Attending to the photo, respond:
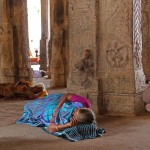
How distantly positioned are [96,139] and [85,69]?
2439 mm

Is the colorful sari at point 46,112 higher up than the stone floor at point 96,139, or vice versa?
the colorful sari at point 46,112

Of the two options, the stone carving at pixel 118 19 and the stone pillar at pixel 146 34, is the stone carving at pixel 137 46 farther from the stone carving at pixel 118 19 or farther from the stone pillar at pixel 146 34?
the stone pillar at pixel 146 34

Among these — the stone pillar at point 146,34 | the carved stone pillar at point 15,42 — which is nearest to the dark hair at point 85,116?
the stone pillar at point 146,34

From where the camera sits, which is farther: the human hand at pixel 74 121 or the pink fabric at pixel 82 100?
the pink fabric at pixel 82 100

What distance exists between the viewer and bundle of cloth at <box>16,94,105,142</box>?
542 cm

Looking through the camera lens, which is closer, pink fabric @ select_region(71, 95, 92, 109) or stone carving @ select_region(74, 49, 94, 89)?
pink fabric @ select_region(71, 95, 92, 109)

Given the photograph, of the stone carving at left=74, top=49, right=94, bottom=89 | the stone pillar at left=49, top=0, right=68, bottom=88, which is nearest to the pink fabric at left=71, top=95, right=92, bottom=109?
the stone carving at left=74, top=49, right=94, bottom=89

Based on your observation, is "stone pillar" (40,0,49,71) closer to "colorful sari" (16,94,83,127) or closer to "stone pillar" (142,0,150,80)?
"stone pillar" (142,0,150,80)

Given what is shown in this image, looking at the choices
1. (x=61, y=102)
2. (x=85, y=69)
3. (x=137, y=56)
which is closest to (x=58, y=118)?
(x=61, y=102)

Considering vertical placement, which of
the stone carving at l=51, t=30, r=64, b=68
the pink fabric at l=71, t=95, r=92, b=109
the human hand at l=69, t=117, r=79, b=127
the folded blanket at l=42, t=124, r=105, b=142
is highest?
the stone carving at l=51, t=30, r=64, b=68

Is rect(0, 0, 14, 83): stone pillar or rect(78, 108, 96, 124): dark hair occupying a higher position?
rect(0, 0, 14, 83): stone pillar

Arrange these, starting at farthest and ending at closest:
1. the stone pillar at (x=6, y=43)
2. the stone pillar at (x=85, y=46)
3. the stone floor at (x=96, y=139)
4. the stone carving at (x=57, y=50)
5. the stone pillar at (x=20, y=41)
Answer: the stone carving at (x=57, y=50) → the stone pillar at (x=6, y=43) → the stone pillar at (x=20, y=41) → the stone pillar at (x=85, y=46) → the stone floor at (x=96, y=139)

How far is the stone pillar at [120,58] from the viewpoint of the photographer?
716 cm

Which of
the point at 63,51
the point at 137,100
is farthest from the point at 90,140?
the point at 63,51
